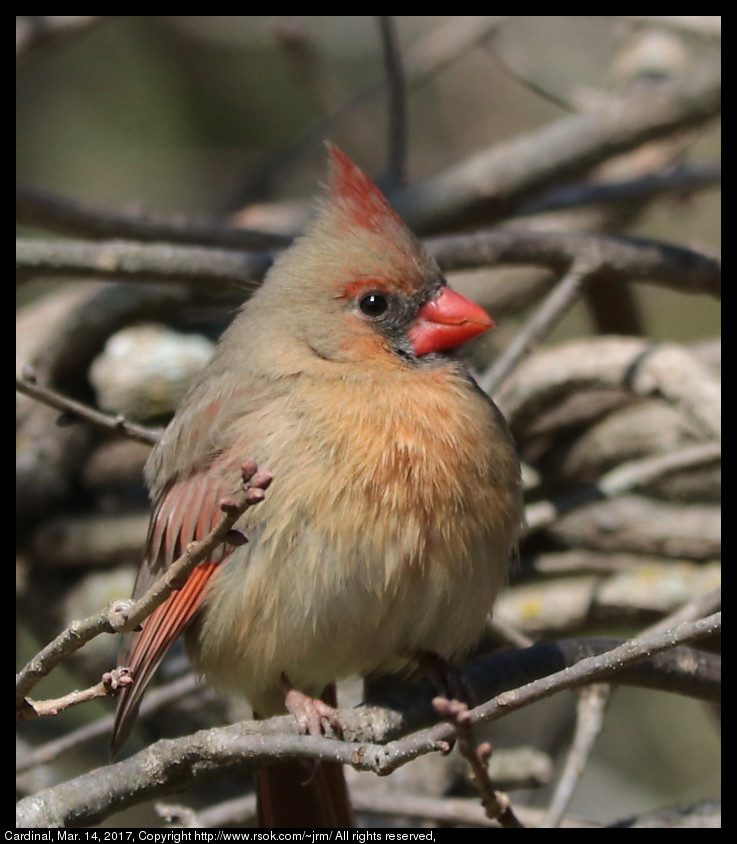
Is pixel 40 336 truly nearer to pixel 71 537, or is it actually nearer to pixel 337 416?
pixel 71 537

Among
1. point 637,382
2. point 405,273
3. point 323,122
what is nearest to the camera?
point 405,273

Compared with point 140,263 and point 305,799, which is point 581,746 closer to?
point 305,799

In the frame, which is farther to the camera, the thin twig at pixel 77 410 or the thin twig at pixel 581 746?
the thin twig at pixel 77 410

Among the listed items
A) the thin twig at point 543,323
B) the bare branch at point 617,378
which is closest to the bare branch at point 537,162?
the bare branch at point 617,378

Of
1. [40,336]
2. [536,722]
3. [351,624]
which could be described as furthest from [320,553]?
[536,722]

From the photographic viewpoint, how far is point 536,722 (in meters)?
4.53

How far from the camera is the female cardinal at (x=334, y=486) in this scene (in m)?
2.49

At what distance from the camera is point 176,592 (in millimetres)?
2527

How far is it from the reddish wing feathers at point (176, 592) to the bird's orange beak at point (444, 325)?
0.63 meters

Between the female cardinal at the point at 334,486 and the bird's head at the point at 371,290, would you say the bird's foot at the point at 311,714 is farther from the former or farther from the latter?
the bird's head at the point at 371,290

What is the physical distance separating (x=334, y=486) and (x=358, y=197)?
2.78ft

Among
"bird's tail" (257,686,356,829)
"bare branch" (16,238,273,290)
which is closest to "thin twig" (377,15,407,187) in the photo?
"bare branch" (16,238,273,290)

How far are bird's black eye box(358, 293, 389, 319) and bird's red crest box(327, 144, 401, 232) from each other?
6.6 inches
